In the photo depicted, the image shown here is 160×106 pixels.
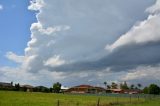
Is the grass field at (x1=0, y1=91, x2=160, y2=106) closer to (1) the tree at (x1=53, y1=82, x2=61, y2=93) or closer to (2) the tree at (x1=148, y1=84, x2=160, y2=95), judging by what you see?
(1) the tree at (x1=53, y1=82, x2=61, y2=93)

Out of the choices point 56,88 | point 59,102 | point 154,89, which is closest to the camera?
point 59,102

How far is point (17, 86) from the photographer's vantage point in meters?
151

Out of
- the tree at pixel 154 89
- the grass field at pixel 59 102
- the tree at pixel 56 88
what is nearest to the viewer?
the grass field at pixel 59 102

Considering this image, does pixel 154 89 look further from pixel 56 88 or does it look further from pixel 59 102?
pixel 59 102

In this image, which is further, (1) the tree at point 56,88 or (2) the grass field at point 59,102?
(1) the tree at point 56,88

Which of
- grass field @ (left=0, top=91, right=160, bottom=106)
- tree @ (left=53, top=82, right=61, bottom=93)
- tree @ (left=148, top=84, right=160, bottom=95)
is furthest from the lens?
tree @ (left=148, top=84, right=160, bottom=95)

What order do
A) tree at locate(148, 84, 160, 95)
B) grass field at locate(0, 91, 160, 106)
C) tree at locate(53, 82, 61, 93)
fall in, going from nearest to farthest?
1. grass field at locate(0, 91, 160, 106)
2. tree at locate(53, 82, 61, 93)
3. tree at locate(148, 84, 160, 95)

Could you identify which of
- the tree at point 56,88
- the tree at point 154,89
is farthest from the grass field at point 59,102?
the tree at point 154,89

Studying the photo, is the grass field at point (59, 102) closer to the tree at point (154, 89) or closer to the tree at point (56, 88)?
the tree at point (56, 88)

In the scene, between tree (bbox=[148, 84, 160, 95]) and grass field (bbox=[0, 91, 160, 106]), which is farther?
tree (bbox=[148, 84, 160, 95])

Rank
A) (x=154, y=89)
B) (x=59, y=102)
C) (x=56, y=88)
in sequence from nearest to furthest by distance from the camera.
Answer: (x=59, y=102)
(x=56, y=88)
(x=154, y=89)

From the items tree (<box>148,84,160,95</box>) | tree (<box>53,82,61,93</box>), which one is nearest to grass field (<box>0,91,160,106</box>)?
tree (<box>53,82,61,93</box>)

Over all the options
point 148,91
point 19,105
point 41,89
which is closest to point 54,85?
point 41,89

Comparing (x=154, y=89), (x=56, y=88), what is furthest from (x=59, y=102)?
(x=154, y=89)
